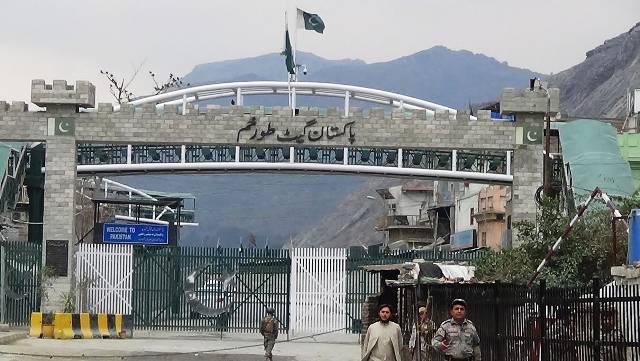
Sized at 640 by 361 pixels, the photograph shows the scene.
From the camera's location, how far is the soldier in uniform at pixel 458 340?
12.7 metres

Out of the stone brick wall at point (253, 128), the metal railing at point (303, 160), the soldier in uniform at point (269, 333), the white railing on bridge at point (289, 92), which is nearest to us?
the soldier in uniform at point (269, 333)

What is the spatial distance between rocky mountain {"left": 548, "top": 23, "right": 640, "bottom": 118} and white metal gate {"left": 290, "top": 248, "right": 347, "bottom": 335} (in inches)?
2424

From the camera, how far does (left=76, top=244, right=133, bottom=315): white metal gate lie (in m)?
32.6

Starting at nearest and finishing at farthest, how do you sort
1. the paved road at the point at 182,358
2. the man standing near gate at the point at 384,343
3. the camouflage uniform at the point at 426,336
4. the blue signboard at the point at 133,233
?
the man standing near gate at the point at 384,343, the camouflage uniform at the point at 426,336, the paved road at the point at 182,358, the blue signboard at the point at 133,233

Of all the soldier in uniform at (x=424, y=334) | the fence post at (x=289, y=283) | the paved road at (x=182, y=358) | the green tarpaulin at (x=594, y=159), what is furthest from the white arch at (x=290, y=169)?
the soldier in uniform at (x=424, y=334)

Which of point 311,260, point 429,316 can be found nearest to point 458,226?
point 311,260

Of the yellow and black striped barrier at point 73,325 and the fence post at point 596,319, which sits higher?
the fence post at point 596,319

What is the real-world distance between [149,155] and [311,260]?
31.1 feet

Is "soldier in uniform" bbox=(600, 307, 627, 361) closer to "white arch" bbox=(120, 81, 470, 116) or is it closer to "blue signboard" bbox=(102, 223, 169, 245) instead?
"blue signboard" bbox=(102, 223, 169, 245)

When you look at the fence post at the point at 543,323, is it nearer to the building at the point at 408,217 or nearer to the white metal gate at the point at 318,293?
the white metal gate at the point at 318,293

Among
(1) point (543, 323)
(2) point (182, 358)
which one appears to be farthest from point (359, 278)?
(1) point (543, 323)

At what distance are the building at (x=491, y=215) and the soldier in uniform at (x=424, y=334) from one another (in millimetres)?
45003

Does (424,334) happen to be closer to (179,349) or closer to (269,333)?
(269,333)

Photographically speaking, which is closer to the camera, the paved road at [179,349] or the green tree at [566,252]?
the green tree at [566,252]
